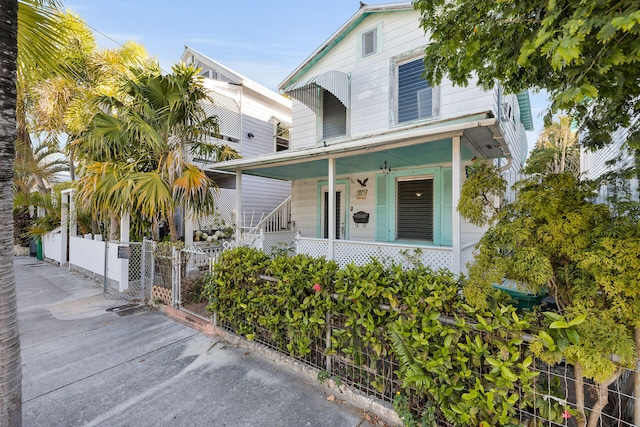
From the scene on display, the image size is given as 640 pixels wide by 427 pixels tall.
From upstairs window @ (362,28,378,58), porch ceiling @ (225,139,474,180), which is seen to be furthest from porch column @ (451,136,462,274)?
upstairs window @ (362,28,378,58)

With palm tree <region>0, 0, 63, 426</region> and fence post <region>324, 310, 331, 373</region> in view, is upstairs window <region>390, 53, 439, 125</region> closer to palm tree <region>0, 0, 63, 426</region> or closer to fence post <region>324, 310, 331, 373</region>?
fence post <region>324, 310, 331, 373</region>

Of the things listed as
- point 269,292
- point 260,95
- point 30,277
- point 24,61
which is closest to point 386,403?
point 269,292

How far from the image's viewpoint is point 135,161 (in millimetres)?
6918

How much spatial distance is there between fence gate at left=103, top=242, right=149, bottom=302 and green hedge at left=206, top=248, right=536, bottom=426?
3819mm

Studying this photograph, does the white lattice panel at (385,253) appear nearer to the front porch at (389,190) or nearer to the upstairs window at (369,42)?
the front porch at (389,190)

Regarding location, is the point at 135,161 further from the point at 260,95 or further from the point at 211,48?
the point at 211,48

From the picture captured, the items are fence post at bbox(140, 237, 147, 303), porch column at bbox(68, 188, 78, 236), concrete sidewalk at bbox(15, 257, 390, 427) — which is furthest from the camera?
porch column at bbox(68, 188, 78, 236)

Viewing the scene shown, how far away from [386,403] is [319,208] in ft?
21.8

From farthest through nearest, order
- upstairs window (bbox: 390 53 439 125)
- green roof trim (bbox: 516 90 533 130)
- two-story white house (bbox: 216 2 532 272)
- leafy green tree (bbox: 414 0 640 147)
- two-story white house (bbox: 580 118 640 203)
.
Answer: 1. green roof trim (bbox: 516 90 533 130)
2. upstairs window (bbox: 390 53 439 125)
3. two-story white house (bbox: 216 2 532 272)
4. two-story white house (bbox: 580 118 640 203)
5. leafy green tree (bbox: 414 0 640 147)

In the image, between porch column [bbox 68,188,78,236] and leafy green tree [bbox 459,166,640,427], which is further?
porch column [bbox 68,188,78,236]

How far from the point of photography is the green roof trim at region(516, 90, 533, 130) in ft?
31.3

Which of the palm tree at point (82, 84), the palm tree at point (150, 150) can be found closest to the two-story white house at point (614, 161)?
the palm tree at point (150, 150)

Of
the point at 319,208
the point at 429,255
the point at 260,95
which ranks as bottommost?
the point at 429,255

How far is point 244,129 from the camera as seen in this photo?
12000 mm
